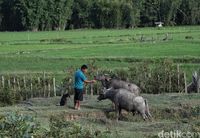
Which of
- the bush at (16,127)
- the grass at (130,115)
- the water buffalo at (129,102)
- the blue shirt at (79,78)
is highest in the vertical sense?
the bush at (16,127)

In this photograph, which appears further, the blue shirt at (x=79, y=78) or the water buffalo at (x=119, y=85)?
Answer: the water buffalo at (x=119, y=85)

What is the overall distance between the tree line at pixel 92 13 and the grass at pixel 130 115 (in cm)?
10273

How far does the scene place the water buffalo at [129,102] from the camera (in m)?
17.0

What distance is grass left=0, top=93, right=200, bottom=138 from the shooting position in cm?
1512

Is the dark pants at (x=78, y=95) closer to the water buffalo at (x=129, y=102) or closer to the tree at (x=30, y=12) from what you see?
the water buffalo at (x=129, y=102)

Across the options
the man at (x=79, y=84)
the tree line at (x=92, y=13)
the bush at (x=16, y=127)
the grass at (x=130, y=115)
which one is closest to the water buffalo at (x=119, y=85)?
the grass at (x=130, y=115)

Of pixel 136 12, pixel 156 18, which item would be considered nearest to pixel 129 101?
pixel 136 12

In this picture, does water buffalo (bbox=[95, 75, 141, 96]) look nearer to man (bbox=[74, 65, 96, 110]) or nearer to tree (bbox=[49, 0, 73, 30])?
man (bbox=[74, 65, 96, 110])

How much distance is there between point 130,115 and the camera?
704 inches

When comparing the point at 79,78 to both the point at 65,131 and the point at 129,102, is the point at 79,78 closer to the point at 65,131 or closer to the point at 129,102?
the point at 129,102

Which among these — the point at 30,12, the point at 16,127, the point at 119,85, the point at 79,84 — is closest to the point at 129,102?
the point at 79,84

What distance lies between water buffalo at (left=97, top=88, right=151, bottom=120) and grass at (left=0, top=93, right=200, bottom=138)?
0.29m

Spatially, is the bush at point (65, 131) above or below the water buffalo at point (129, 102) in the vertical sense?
above

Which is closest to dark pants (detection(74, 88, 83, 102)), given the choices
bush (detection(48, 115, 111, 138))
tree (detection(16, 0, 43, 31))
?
bush (detection(48, 115, 111, 138))
